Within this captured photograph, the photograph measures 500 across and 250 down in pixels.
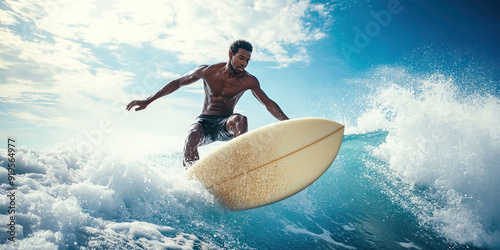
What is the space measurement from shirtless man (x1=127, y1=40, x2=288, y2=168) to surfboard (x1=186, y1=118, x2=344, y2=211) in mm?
292

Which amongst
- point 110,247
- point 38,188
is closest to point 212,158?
point 110,247

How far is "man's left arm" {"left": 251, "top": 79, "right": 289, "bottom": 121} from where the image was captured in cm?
357

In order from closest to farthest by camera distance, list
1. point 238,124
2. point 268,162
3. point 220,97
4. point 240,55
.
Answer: point 268,162
point 238,124
point 240,55
point 220,97

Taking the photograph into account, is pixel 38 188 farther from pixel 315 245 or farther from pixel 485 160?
pixel 485 160

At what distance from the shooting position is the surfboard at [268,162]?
3197mm

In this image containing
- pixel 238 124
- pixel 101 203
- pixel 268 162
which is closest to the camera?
pixel 101 203

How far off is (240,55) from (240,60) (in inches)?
2.8

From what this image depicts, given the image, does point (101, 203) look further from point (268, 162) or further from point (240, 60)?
point (240, 60)

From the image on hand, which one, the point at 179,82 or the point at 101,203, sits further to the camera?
the point at 179,82

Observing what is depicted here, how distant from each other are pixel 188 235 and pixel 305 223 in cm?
214

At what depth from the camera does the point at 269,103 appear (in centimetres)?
364

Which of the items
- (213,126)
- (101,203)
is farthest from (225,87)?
(101,203)

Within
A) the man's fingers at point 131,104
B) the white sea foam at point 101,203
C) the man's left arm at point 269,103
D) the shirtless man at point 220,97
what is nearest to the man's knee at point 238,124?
the shirtless man at point 220,97

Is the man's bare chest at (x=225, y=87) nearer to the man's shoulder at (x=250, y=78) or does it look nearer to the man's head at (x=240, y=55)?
the man's shoulder at (x=250, y=78)
